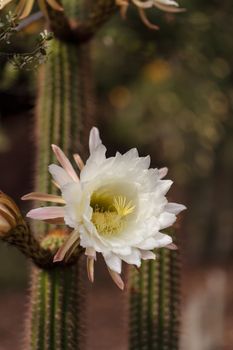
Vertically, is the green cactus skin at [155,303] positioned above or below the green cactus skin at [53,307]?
below

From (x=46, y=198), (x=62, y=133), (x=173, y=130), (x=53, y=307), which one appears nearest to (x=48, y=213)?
(x=46, y=198)

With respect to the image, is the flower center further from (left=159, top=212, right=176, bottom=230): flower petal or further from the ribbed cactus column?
the ribbed cactus column

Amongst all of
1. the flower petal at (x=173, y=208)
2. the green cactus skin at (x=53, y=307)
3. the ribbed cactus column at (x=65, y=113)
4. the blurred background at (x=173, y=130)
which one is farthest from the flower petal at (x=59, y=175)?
the blurred background at (x=173, y=130)

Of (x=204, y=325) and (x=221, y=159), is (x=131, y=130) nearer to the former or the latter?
(x=221, y=159)

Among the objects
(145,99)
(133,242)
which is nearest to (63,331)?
(133,242)

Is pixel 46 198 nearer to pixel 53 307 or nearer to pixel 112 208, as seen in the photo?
pixel 112 208

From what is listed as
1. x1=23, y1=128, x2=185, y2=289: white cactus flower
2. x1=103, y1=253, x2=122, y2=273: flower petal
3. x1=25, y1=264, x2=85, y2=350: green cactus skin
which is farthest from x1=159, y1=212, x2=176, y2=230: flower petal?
x1=25, y1=264, x2=85, y2=350: green cactus skin

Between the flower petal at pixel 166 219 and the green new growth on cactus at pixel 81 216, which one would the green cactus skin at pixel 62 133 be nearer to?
the green new growth on cactus at pixel 81 216
